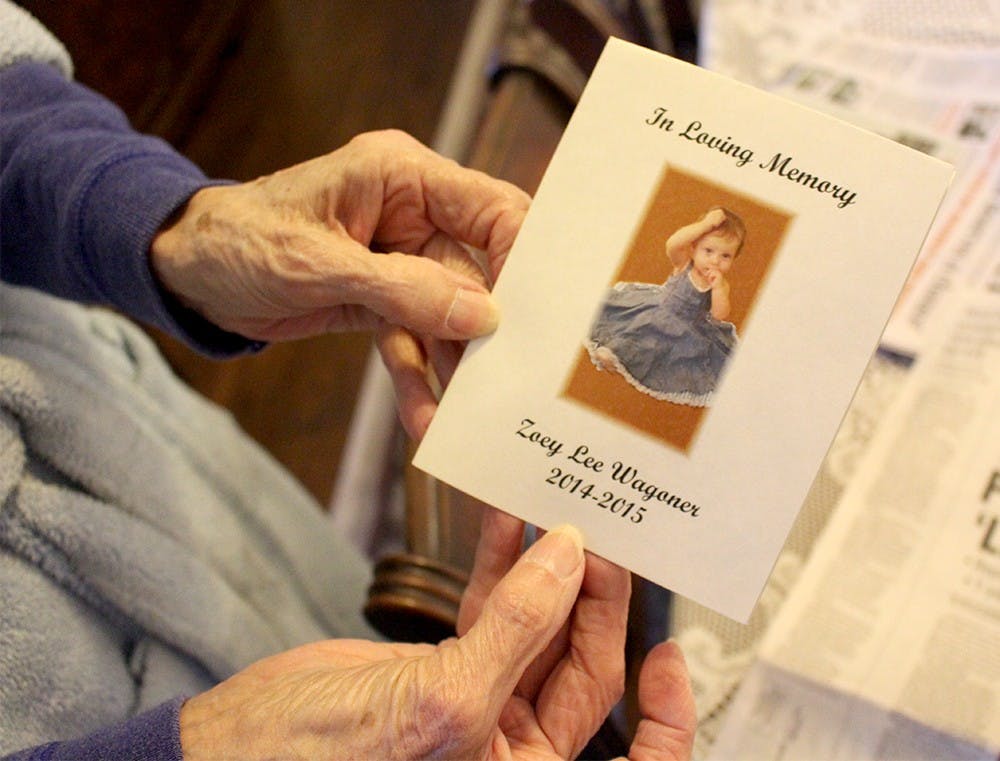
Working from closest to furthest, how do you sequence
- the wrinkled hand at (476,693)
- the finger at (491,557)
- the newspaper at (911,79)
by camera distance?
the wrinkled hand at (476,693), the finger at (491,557), the newspaper at (911,79)

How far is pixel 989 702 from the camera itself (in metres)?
0.49

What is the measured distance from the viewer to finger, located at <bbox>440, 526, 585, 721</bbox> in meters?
A: 0.36

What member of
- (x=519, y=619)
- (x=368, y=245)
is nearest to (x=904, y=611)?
(x=519, y=619)

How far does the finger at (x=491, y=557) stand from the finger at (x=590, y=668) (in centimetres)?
5

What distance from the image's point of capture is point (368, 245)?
0.50m

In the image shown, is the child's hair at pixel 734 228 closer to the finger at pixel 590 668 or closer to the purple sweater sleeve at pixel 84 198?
the finger at pixel 590 668

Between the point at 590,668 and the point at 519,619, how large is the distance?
11 cm

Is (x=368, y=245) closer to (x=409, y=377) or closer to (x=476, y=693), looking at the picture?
(x=409, y=377)

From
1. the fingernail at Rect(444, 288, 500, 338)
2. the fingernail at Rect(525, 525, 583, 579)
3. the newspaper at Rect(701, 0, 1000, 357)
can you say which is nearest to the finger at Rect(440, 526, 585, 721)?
the fingernail at Rect(525, 525, 583, 579)

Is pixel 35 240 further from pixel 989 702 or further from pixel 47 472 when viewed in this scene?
pixel 989 702

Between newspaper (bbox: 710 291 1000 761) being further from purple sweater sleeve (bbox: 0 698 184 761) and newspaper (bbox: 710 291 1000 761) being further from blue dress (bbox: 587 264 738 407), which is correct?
purple sweater sleeve (bbox: 0 698 184 761)

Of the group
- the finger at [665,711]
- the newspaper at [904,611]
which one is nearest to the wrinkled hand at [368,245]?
the finger at [665,711]

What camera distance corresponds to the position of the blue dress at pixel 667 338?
39 cm

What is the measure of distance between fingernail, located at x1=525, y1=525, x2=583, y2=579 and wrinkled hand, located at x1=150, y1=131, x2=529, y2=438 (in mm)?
118
